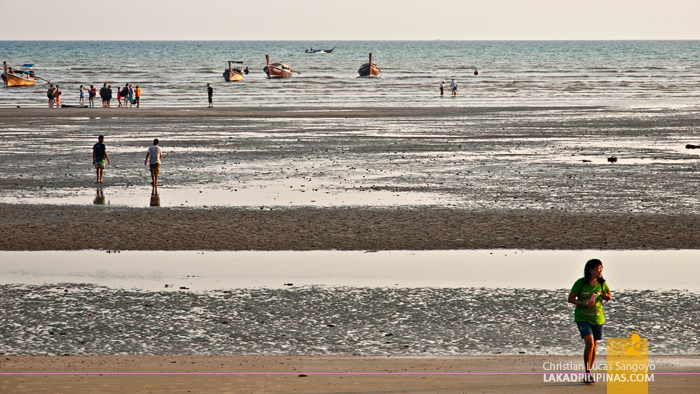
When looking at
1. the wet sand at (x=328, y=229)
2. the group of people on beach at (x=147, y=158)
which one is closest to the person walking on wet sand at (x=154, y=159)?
the group of people on beach at (x=147, y=158)

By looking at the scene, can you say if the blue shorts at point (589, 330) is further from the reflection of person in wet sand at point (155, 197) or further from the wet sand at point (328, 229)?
the reflection of person in wet sand at point (155, 197)

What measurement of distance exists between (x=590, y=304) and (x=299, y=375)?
9.98 feet

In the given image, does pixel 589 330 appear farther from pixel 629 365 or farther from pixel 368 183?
pixel 368 183

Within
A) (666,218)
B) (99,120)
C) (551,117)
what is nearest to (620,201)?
(666,218)

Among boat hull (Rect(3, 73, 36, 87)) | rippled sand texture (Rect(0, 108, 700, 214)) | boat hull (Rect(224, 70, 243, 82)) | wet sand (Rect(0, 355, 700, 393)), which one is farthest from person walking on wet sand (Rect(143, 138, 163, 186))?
boat hull (Rect(224, 70, 243, 82))

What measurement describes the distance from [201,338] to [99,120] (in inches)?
1423

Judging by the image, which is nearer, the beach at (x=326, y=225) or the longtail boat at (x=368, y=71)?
the beach at (x=326, y=225)

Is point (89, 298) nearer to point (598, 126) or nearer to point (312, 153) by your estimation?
point (312, 153)

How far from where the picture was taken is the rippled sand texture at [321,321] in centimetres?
861

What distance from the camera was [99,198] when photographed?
745 inches

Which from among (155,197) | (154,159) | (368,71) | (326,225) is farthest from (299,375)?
(368,71)

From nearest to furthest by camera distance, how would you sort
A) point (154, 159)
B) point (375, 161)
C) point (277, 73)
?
point (154, 159) < point (375, 161) < point (277, 73)

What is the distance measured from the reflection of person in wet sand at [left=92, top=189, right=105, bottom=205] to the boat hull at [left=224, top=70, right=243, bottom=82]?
67.4 m

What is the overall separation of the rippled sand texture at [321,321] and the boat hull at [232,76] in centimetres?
7673
